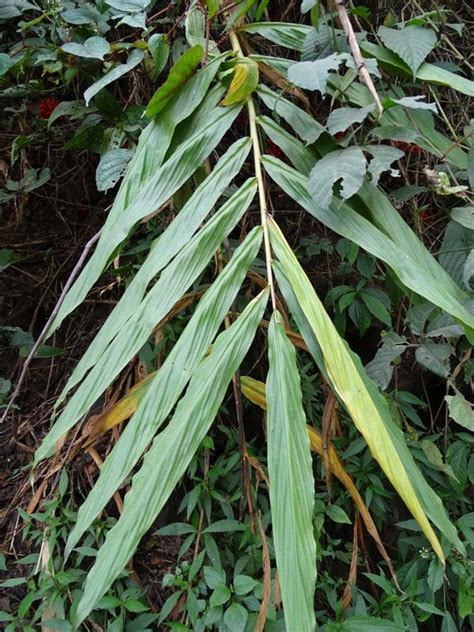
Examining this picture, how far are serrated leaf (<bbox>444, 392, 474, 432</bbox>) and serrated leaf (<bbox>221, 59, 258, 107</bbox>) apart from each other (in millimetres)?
464

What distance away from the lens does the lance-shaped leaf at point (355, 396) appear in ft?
1.32

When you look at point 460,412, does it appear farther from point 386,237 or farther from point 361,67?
point 361,67

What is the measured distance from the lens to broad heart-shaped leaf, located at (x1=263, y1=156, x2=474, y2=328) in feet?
1.74

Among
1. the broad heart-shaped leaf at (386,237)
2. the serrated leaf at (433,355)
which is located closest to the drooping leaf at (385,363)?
the serrated leaf at (433,355)

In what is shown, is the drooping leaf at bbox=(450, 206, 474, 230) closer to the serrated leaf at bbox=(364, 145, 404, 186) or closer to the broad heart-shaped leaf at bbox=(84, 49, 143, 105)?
the serrated leaf at bbox=(364, 145, 404, 186)

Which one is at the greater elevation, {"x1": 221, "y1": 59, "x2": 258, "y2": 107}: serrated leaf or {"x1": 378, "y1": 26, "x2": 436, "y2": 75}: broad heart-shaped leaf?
{"x1": 378, "y1": 26, "x2": 436, "y2": 75}: broad heart-shaped leaf

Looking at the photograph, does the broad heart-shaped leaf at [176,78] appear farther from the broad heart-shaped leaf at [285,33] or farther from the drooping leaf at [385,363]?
the drooping leaf at [385,363]

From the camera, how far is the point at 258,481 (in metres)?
0.93

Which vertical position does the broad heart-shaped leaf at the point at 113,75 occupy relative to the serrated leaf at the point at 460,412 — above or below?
above

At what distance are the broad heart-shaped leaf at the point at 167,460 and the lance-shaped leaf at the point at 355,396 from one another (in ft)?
0.20

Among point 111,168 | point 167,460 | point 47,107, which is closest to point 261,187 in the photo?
point 167,460

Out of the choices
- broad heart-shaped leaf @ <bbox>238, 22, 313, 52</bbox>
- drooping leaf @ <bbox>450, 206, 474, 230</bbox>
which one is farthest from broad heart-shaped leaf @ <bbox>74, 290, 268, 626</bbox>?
broad heart-shaped leaf @ <bbox>238, 22, 313, 52</bbox>

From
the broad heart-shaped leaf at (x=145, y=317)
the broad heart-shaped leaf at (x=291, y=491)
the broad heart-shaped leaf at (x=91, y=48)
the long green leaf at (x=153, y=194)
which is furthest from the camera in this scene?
the broad heart-shaped leaf at (x=91, y=48)

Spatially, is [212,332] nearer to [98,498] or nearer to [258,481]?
[98,498]
